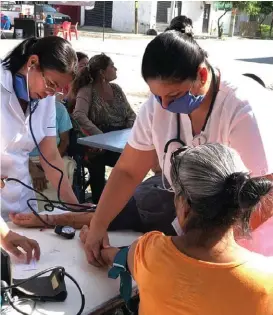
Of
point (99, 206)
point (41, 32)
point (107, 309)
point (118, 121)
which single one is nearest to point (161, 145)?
point (99, 206)

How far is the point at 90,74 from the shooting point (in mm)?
3992

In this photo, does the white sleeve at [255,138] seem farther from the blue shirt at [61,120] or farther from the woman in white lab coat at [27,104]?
the blue shirt at [61,120]

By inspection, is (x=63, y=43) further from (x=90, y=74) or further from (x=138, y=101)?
(x=138, y=101)

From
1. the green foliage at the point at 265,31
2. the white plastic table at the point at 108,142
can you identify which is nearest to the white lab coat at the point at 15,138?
the white plastic table at the point at 108,142

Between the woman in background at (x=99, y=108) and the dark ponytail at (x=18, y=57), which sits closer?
the dark ponytail at (x=18, y=57)

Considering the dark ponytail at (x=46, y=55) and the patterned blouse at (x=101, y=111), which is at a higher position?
the dark ponytail at (x=46, y=55)

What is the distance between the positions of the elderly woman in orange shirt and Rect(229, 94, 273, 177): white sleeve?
21 cm

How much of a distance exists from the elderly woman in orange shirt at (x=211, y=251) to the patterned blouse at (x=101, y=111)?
271 cm

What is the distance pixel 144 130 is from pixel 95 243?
1.30 ft

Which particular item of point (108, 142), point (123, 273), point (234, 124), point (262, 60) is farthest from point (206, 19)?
point (123, 273)

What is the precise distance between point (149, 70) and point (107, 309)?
67 cm

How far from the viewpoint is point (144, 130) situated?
1.62 meters

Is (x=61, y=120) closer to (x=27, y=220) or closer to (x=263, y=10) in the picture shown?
(x=27, y=220)

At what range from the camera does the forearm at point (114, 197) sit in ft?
5.37
